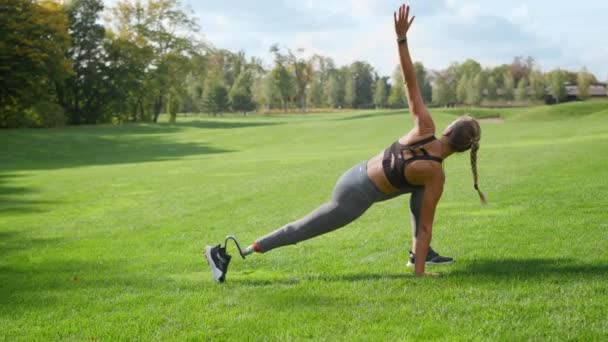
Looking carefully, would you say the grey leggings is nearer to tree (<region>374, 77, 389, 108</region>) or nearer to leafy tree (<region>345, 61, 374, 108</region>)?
tree (<region>374, 77, 389, 108</region>)

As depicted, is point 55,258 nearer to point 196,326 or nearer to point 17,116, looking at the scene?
point 196,326

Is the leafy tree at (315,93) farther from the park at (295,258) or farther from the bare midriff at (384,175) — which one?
the bare midriff at (384,175)

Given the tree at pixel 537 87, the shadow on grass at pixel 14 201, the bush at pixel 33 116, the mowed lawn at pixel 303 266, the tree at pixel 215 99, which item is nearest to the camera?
the mowed lawn at pixel 303 266

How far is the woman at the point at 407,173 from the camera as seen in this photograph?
590cm

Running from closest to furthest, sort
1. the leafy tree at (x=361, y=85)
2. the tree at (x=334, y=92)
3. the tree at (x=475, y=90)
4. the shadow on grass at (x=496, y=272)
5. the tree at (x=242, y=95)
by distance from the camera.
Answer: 1. the shadow on grass at (x=496, y=272)
2. the tree at (x=475, y=90)
3. the tree at (x=242, y=95)
4. the tree at (x=334, y=92)
5. the leafy tree at (x=361, y=85)

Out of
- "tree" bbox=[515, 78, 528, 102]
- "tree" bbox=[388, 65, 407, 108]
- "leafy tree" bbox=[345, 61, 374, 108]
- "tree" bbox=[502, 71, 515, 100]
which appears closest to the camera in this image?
"tree" bbox=[515, 78, 528, 102]

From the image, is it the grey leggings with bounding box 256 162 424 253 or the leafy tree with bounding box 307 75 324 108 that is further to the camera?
the leafy tree with bounding box 307 75 324 108

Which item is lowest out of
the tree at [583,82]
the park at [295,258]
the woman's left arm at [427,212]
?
the park at [295,258]

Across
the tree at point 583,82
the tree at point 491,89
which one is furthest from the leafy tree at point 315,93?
the tree at point 583,82

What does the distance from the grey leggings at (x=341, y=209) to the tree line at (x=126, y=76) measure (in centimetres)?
4640

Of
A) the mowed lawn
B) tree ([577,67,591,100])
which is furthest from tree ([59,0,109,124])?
tree ([577,67,591,100])

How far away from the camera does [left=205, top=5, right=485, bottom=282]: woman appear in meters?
5.90

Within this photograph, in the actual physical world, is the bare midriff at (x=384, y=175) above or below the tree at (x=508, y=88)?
below

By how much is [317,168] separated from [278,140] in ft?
77.5
